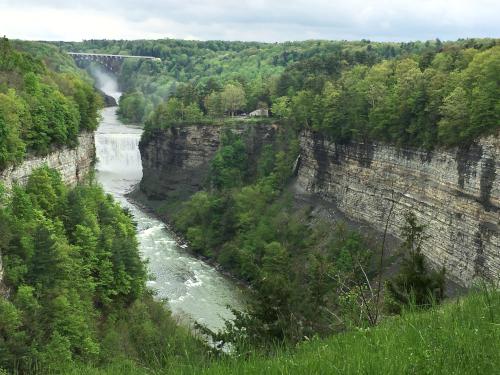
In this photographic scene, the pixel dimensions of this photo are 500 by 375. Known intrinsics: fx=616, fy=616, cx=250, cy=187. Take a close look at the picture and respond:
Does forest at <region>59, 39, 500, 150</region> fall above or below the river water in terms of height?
above

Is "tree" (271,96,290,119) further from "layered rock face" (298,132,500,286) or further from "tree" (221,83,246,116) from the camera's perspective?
"layered rock face" (298,132,500,286)

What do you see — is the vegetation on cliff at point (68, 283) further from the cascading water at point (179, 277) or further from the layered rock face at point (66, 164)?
the cascading water at point (179, 277)

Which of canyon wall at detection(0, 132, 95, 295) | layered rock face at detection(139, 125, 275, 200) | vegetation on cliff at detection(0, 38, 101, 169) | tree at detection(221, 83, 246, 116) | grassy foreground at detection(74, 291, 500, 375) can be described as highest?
grassy foreground at detection(74, 291, 500, 375)

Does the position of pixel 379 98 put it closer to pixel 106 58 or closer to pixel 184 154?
pixel 184 154

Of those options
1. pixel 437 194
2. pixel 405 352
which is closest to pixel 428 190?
pixel 437 194

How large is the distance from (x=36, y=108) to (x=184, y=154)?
40820 millimetres

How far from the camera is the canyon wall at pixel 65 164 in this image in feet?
97.4

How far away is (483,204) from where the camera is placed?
112 ft

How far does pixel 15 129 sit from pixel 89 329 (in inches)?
429

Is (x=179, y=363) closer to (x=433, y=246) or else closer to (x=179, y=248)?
(x=433, y=246)

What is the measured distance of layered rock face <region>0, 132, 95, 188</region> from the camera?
98.2 ft

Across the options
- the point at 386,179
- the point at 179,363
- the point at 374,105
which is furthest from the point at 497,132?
the point at 179,363

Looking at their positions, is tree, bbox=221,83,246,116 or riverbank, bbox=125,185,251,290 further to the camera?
tree, bbox=221,83,246,116

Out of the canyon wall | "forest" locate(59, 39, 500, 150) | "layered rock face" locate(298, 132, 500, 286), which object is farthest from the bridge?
"layered rock face" locate(298, 132, 500, 286)
